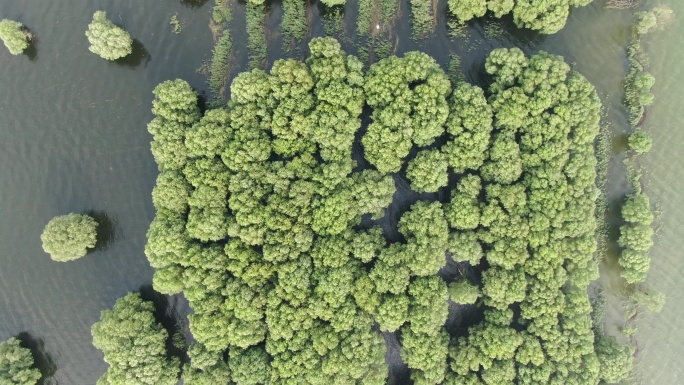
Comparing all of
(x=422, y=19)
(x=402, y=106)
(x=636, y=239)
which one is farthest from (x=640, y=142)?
(x=422, y=19)

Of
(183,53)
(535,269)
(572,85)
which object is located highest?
(183,53)

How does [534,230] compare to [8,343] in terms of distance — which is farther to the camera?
[8,343]

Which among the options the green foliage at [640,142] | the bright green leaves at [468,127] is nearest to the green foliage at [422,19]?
the bright green leaves at [468,127]

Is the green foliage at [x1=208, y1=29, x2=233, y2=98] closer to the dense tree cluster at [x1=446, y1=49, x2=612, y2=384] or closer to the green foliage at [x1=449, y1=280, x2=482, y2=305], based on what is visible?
the dense tree cluster at [x1=446, y1=49, x2=612, y2=384]

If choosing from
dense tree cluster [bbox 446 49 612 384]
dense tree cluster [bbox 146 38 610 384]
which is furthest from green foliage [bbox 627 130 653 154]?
dense tree cluster [bbox 446 49 612 384]

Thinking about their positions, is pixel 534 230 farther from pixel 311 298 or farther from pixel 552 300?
pixel 311 298

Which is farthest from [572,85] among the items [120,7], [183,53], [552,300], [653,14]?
[120,7]
